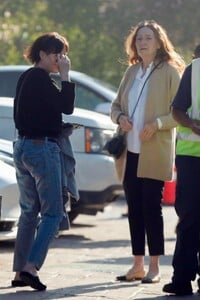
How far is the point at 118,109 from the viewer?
8164mm

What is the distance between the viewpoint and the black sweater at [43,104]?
7320 mm

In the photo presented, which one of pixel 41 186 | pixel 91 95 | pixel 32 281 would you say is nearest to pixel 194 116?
pixel 41 186

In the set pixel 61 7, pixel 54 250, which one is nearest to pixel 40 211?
pixel 54 250

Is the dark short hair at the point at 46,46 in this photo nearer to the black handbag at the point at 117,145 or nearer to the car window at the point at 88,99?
the black handbag at the point at 117,145

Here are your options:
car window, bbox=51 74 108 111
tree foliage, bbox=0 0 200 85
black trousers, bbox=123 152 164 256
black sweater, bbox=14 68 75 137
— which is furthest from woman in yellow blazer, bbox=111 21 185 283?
tree foliage, bbox=0 0 200 85

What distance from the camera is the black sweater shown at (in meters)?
7.32

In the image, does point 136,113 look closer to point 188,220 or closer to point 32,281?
point 188,220

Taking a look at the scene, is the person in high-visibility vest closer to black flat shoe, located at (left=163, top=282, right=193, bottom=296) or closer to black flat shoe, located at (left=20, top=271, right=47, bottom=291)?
black flat shoe, located at (left=163, top=282, right=193, bottom=296)

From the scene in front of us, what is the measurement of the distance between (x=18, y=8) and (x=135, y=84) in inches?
739

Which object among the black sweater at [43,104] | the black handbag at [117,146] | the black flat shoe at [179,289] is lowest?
the black flat shoe at [179,289]

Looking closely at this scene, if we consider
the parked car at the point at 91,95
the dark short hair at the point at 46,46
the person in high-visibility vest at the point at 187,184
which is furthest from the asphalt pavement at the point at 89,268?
the dark short hair at the point at 46,46

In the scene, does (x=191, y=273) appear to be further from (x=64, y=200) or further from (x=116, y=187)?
(x=116, y=187)

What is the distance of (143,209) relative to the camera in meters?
7.88

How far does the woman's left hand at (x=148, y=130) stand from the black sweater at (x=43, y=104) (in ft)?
2.34
